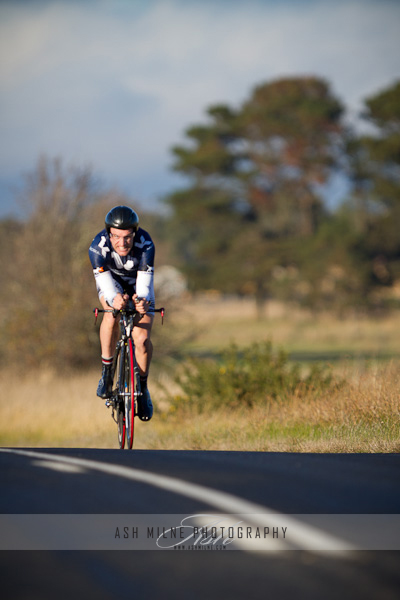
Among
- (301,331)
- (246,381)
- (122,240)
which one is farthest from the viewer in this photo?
(301,331)

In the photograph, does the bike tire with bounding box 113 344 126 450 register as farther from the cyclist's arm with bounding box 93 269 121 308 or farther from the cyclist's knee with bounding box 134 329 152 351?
the cyclist's arm with bounding box 93 269 121 308

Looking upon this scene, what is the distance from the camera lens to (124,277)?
9797mm

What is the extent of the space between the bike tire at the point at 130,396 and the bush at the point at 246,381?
409cm

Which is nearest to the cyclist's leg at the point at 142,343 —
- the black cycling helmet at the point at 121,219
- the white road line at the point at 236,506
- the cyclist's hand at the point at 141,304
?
the cyclist's hand at the point at 141,304

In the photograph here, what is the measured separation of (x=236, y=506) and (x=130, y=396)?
364cm

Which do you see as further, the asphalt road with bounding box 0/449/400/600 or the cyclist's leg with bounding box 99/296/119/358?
the cyclist's leg with bounding box 99/296/119/358

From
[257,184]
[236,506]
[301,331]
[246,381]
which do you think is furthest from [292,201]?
[236,506]

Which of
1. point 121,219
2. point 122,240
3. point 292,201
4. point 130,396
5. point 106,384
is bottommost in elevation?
point 130,396

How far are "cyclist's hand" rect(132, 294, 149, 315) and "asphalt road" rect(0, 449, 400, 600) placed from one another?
1.59m

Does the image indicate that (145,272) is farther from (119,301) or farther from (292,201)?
(292,201)

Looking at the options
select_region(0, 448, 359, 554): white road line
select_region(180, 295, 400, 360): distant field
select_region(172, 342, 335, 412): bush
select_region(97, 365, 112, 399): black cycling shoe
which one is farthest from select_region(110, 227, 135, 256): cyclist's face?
select_region(180, 295, 400, 360): distant field

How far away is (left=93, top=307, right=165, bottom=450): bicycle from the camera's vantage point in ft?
30.3

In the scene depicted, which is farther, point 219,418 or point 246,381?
point 246,381

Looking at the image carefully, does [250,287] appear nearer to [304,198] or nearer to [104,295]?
[304,198]
